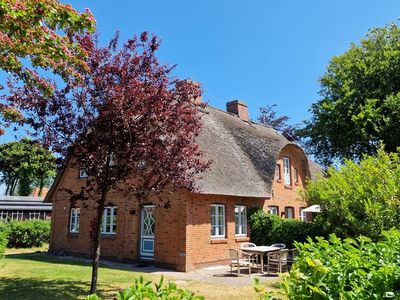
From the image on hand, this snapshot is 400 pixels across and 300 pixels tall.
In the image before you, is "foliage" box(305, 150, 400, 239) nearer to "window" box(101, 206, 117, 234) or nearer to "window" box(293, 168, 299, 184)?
"window" box(101, 206, 117, 234)

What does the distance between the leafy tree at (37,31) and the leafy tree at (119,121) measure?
2595 mm

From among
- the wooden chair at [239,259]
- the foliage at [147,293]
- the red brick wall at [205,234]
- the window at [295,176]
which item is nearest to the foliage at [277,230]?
the red brick wall at [205,234]

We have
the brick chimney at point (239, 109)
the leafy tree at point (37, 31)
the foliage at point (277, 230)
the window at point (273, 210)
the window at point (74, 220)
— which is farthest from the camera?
the brick chimney at point (239, 109)

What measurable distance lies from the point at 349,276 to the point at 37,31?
17.8ft

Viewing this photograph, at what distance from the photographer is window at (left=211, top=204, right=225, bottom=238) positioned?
1744cm

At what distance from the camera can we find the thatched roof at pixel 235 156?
57.6ft

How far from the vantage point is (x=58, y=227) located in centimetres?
2206

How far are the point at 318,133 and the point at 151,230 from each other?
15.3m

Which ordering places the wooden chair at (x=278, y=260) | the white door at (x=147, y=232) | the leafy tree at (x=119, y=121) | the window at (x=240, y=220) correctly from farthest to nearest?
the window at (x=240, y=220) < the white door at (x=147, y=232) < the wooden chair at (x=278, y=260) < the leafy tree at (x=119, y=121)

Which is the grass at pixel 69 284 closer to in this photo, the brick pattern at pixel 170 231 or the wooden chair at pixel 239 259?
A: the wooden chair at pixel 239 259

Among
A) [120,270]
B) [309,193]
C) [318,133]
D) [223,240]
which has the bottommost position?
[120,270]

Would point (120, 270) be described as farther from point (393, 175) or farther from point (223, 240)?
point (393, 175)

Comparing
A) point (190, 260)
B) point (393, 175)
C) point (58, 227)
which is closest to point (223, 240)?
point (190, 260)

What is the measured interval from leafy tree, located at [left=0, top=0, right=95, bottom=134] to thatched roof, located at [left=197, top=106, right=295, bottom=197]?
32.9 ft
